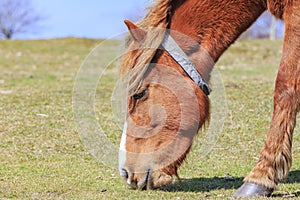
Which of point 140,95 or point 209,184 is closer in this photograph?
point 140,95

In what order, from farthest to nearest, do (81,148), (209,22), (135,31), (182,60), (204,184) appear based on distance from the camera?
(81,148) → (204,184) → (209,22) → (182,60) → (135,31)

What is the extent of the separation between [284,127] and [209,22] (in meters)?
1.07

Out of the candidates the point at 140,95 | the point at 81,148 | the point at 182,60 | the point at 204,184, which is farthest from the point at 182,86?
the point at 81,148

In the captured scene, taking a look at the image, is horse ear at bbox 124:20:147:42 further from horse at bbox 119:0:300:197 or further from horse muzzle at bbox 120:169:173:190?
horse muzzle at bbox 120:169:173:190

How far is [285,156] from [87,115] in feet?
16.0

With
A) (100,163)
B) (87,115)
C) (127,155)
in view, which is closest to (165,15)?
(127,155)

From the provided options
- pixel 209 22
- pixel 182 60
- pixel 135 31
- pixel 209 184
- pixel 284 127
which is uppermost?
pixel 209 22

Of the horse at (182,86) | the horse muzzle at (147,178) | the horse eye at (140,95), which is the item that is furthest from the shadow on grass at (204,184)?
the horse eye at (140,95)

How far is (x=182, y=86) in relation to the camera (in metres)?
5.05

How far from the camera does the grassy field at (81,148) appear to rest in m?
5.41

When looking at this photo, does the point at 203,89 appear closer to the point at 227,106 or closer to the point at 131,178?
the point at 131,178

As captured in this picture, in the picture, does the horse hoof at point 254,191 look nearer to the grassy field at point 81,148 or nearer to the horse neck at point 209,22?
the grassy field at point 81,148

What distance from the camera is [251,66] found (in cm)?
1767

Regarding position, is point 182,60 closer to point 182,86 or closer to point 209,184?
point 182,86
